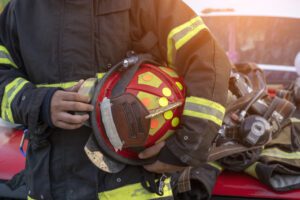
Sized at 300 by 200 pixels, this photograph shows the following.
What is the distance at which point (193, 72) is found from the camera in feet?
4.75

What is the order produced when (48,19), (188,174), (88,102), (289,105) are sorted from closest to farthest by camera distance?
(88,102)
(48,19)
(188,174)
(289,105)

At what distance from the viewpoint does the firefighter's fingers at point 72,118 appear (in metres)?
1.38

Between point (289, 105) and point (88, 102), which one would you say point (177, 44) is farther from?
point (289, 105)

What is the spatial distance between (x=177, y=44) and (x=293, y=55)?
2.00 meters

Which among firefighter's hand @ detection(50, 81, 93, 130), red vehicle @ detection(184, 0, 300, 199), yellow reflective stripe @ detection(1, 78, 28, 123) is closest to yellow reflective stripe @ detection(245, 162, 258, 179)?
firefighter's hand @ detection(50, 81, 93, 130)

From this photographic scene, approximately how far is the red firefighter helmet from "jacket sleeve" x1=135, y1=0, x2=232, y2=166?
1.7 inches

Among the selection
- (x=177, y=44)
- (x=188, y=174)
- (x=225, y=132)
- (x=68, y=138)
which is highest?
(x=177, y=44)

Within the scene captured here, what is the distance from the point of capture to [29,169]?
1599 mm

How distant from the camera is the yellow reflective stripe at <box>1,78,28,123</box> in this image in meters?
1.50

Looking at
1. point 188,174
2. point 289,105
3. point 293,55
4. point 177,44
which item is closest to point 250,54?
point 293,55

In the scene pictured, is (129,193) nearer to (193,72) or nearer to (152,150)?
(152,150)

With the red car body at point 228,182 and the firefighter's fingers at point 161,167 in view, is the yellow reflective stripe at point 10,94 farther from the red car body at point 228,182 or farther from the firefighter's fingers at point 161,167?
the red car body at point 228,182

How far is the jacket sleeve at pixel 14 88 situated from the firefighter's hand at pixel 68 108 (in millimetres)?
38

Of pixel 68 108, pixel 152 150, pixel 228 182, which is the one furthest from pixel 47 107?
pixel 228 182
